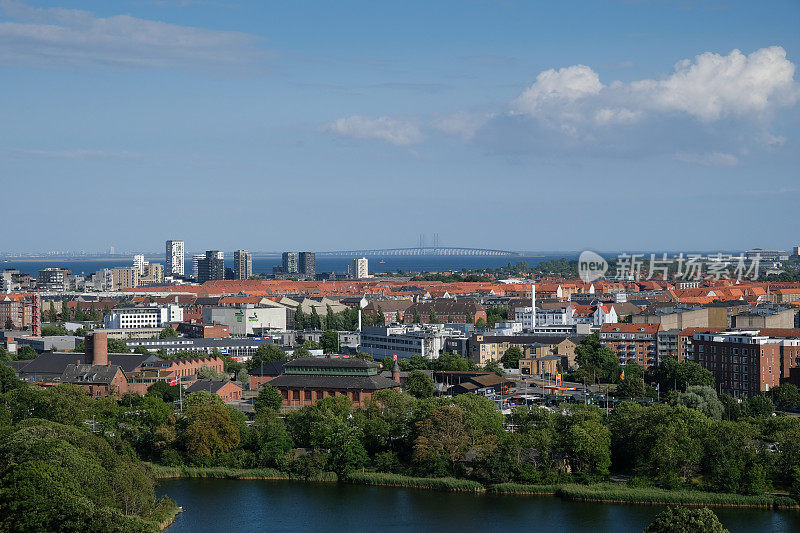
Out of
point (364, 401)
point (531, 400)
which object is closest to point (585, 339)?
point (531, 400)

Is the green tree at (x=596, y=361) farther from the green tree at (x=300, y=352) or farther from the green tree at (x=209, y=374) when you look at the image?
the green tree at (x=209, y=374)

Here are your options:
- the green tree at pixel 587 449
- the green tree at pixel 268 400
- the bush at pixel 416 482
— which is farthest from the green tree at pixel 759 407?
the green tree at pixel 268 400

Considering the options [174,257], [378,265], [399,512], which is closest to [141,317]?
[399,512]

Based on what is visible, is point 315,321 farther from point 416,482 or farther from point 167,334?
point 416,482

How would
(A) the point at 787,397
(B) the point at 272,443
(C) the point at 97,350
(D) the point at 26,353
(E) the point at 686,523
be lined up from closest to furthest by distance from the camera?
(E) the point at 686,523 < (B) the point at 272,443 < (A) the point at 787,397 < (C) the point at 97,350 < (D) the point at 26,353

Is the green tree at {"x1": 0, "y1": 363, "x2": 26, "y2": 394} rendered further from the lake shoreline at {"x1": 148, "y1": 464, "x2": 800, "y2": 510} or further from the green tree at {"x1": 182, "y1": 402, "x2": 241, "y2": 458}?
the lake shoreline at {"x1": 148, "y1": 464, "x2": 800, "y2": 510}

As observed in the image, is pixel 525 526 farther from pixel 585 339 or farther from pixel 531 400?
pixel 585 339
